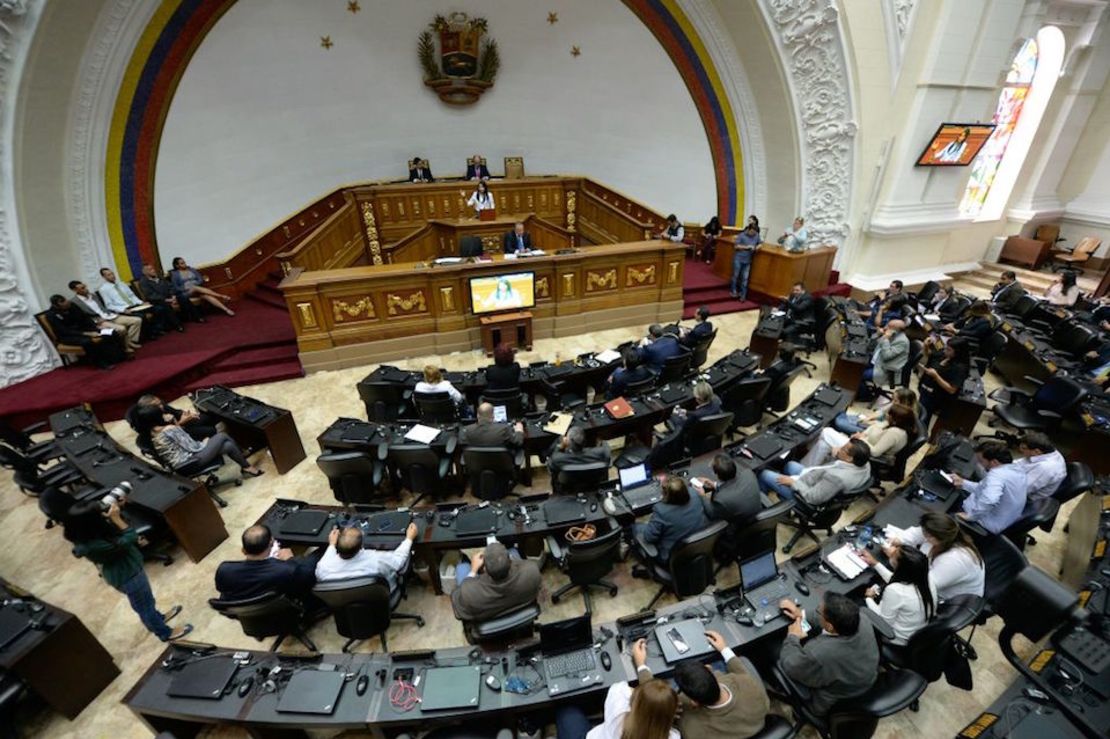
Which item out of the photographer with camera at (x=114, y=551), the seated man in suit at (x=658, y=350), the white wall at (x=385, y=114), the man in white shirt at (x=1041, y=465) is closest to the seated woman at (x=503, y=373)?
the seated man in suit at (x=658, y=350)

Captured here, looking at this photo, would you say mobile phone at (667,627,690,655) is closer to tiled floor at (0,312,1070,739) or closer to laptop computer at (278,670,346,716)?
tiled floor at (0,312,1070,739)

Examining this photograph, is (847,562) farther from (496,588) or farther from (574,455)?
(496,588)

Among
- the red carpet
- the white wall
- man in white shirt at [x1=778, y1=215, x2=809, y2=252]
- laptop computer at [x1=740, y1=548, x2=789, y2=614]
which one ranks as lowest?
the red carpet

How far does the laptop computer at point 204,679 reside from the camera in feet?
8.63

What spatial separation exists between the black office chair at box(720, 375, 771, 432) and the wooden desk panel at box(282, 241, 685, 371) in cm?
355

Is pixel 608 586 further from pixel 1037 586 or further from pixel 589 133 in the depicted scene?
pixel 589 133

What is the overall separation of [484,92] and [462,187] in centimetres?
297

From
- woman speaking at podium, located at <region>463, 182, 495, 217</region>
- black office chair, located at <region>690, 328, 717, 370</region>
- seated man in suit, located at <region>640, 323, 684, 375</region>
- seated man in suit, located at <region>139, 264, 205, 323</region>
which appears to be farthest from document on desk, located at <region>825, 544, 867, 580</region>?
seated man in suit, located at <region>139, 264, 205, 323</region>

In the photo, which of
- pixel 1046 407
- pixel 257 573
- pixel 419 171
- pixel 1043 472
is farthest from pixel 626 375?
pixel 419 171

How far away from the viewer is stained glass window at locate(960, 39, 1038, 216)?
33.8ft

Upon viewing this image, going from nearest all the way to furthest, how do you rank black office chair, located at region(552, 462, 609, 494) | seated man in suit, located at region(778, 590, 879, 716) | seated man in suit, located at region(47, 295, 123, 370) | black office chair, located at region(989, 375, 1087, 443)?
seated man in suit, located at region(778, 590, 879, 716) < black office chair, located at region(552, 462, 609, 494) < black office chair, located at region(989, 375, 1087, 443) < seated man in suit, located at region(47, 295, 123, 370)

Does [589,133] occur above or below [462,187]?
above

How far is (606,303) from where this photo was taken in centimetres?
877

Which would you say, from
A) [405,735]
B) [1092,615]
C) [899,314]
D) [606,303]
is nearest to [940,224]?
[899,314]
